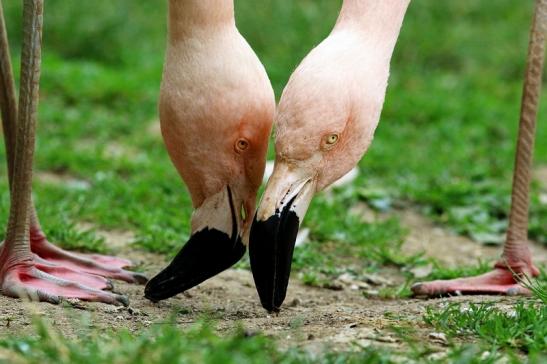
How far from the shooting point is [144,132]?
809 cm

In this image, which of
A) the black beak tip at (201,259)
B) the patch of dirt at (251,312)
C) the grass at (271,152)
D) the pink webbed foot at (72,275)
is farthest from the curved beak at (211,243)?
the grass at (271,152)

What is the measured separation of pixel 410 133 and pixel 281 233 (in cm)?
476

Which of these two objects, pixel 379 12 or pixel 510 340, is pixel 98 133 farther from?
pixel 510 340

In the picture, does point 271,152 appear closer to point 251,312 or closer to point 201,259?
point 251,312

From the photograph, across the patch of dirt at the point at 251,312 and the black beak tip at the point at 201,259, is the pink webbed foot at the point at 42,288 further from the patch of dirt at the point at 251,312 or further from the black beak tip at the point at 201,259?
the black beak tip at the point at 201,259

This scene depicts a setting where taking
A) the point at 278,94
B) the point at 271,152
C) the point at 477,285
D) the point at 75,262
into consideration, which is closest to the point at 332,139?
the point at 477,285

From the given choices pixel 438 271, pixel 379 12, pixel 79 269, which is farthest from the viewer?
pixel 438 271

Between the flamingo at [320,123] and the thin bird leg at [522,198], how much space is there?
0.83 m

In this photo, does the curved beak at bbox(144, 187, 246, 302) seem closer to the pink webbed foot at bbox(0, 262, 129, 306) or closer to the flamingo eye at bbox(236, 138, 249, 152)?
the flamingo eye at bbox(236, 138, 249, 152)

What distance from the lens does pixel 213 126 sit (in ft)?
12.9

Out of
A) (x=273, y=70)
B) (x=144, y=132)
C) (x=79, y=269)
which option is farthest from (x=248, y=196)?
(x=273, y=70)

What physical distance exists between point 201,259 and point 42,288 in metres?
0.64

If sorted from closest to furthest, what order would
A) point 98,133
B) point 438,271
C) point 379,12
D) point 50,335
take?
point 50,335, point 379,12, point 438,271, point 98,133

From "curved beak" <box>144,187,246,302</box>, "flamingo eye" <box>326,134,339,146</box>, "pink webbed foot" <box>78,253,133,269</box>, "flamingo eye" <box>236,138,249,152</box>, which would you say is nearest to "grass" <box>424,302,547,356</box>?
"flamingo eye" <box>326,134,339,146</box>
